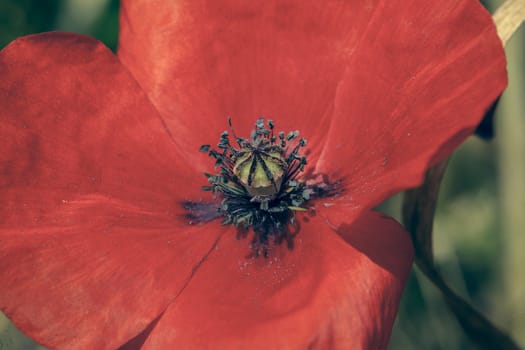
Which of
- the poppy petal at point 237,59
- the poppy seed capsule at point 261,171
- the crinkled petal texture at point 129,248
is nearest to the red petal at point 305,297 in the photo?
the crinkled petal texture at point 129,248

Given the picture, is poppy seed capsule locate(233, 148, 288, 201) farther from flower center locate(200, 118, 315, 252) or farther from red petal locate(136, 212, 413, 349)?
red petal locate(136, 212, 413, 349)

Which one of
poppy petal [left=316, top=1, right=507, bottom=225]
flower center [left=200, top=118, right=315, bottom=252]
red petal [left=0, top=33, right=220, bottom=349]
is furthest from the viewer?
flower center [left=200, top=118, right=315, bottom=252]

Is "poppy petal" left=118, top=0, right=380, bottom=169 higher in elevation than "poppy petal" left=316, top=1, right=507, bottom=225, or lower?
higher

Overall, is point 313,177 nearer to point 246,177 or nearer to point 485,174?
point 246,177

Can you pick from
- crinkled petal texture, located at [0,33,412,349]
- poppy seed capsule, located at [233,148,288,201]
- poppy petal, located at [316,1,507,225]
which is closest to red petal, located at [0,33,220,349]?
crinkled petal texture, located at [0,33,412,349]

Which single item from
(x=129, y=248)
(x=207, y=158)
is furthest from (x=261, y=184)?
(x=129, y=248)

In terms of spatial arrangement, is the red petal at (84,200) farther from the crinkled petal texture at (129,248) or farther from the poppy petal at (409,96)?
the poppy petal at (409,96)
